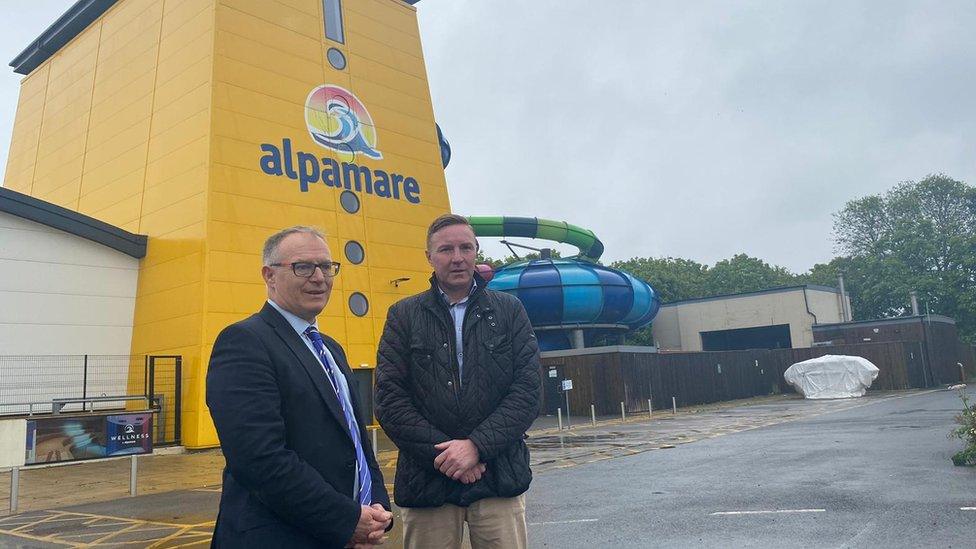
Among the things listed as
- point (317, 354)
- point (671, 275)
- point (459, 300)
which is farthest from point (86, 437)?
point (671, 275)

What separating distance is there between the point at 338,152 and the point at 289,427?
911 inches

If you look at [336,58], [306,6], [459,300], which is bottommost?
[459,300]

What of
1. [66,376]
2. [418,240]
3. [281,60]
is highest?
[281,60]

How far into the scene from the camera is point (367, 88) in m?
26.5

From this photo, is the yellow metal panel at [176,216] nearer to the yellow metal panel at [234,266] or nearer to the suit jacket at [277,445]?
the yellow metal panel at [234,266]

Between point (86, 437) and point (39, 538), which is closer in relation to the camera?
point (39, 538)

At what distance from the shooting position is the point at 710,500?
26.3 ft

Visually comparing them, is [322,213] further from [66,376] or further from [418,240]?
[66,376]

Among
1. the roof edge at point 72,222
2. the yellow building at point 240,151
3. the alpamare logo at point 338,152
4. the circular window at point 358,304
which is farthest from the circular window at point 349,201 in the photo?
the roof edge at point 72,222

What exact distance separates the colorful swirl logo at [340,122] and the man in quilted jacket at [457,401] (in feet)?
71.7

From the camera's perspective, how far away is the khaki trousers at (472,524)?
133 inches

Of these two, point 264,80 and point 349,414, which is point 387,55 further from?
point 349,414

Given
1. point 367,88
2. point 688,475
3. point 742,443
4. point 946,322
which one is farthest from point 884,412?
point 946,322

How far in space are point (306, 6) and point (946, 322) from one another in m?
42.4
